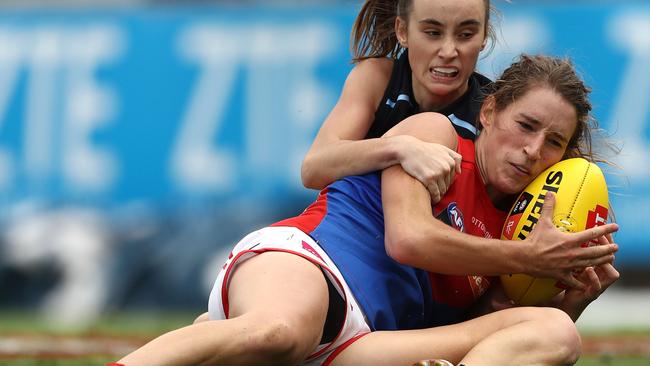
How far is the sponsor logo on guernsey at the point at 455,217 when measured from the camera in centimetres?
479

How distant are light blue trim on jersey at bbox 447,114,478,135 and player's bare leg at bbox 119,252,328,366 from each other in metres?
1.00

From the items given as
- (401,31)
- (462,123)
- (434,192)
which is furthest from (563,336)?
(401,31)

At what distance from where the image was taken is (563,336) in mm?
4465

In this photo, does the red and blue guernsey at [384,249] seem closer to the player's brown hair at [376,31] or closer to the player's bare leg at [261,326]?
the player's bare leg at [261,326]

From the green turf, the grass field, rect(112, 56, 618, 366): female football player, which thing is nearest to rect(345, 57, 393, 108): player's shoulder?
rect(112, 56, 618, 366): female football player

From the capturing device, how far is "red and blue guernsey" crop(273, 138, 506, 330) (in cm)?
477

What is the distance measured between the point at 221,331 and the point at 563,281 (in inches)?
54.1

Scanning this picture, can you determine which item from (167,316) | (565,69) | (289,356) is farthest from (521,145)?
(167,316)

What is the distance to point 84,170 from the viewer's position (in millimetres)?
10844

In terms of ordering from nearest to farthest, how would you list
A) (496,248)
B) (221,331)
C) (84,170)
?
1. (221,331)
2. (496,248)
3. (84,170)

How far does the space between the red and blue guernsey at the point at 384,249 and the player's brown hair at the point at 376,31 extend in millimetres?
961

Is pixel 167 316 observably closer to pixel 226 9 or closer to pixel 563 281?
pixel 226 9

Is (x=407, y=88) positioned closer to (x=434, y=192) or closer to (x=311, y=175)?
(x=311, y=175)

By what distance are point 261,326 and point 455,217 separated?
0.99 metres
